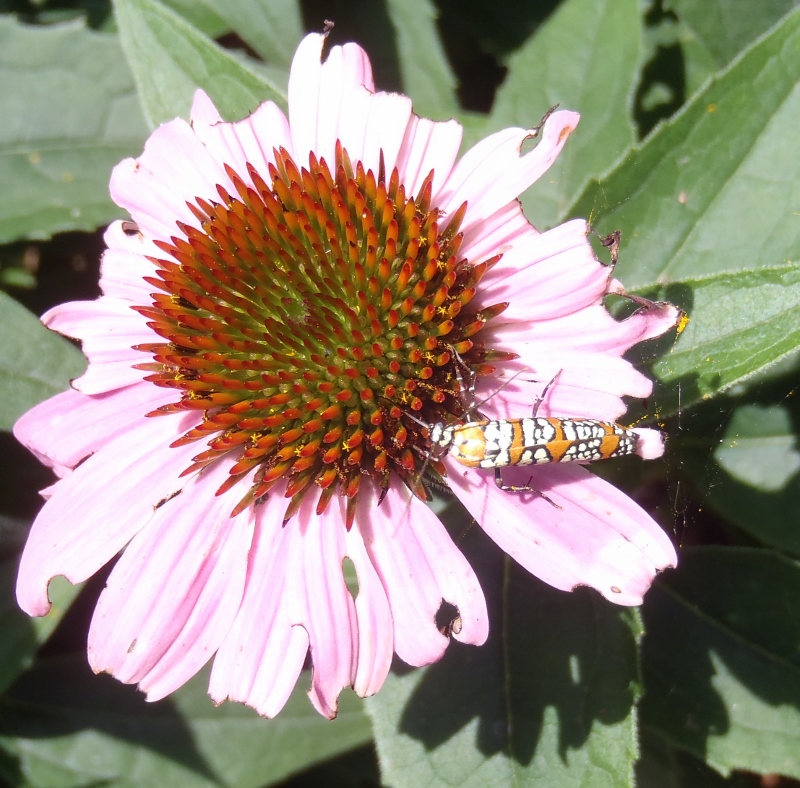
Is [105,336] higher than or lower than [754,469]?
higher

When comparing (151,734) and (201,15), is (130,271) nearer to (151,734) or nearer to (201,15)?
(201,15)

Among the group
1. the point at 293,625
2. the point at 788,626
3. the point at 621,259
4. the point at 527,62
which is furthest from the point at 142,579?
the point at 527,62

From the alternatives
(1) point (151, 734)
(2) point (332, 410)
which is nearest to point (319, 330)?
(2) point (332, 410)

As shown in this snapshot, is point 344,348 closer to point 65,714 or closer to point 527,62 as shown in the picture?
point 527,62

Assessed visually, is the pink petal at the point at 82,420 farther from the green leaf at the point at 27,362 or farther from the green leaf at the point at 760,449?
the green leaf at the point at 760,449

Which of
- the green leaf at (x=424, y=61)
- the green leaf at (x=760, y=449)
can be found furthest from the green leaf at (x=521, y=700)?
the green leaf at (x=424, y=61)

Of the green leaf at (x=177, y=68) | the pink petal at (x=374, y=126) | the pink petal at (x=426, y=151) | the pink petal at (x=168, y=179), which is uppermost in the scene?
the green leaf at (x=177, y=68)
